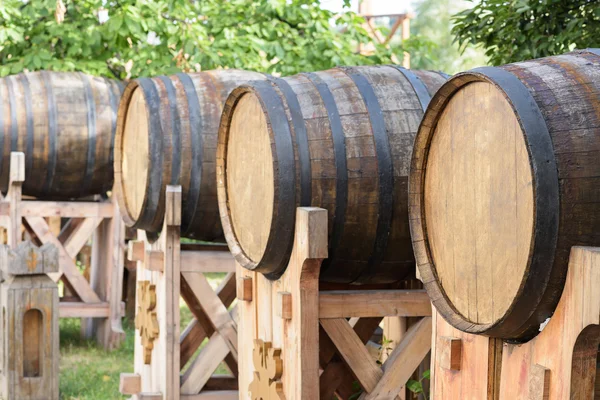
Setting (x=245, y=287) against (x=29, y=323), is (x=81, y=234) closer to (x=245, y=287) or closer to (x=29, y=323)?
(x=29, y=323)

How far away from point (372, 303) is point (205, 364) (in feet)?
6.38

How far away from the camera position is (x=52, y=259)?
612cm

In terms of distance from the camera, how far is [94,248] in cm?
980

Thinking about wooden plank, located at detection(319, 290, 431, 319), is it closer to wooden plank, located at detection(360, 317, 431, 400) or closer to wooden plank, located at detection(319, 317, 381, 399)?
wooden plank, located at detection(360, 317, 431, 400)

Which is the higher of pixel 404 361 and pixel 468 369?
pixel 468 369

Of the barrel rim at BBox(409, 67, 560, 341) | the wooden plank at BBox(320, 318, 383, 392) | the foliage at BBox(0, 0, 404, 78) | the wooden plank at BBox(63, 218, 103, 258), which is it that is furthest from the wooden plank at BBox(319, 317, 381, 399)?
the wooden plank at BBox(63, 218, 103, 258)

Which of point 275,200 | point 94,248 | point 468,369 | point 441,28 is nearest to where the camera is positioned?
point 468,369

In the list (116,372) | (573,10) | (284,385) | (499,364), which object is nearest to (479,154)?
(499,364)

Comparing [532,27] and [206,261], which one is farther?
[206,261]

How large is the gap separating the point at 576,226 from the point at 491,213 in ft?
0.96

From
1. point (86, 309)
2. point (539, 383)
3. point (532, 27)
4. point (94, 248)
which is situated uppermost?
point (532, 27)

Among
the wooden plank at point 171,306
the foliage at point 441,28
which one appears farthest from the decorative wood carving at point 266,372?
the foliage at point 441,28

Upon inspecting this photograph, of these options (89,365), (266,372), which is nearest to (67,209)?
(89,365)

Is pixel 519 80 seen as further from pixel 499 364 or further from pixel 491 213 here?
pixel 499 364
